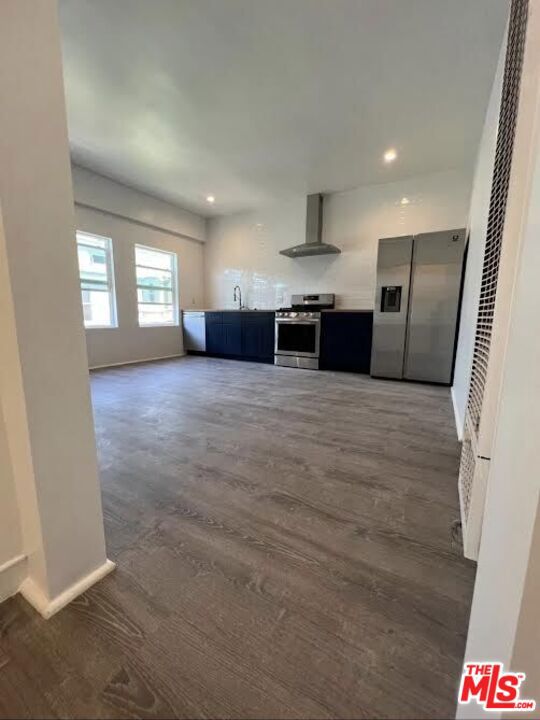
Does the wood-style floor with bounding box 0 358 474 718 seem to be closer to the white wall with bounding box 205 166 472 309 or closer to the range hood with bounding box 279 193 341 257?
the white wall with bounding box 205 166 472 309

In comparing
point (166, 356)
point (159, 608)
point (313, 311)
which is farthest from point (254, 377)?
point (159, 608)

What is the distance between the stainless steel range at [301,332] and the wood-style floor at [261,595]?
8.85ft

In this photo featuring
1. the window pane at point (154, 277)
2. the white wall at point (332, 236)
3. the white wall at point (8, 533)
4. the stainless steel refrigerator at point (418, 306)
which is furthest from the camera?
the window pane at point (154, 277)

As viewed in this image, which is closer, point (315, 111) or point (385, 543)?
point (385, 543)

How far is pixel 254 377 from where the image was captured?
4.13 metres

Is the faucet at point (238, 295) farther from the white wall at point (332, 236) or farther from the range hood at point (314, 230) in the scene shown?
the range hood at point (314, 230)

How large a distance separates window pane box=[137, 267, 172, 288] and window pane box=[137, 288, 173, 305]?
11cm

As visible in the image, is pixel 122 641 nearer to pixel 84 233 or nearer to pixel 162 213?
pixel 84 233

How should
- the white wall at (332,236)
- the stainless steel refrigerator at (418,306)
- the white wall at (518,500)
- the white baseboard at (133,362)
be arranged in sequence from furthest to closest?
the white baseboard at (133,362)
the white wall at (332,236)
the stainless steel refrigerator at (418,306)
the white wall at (518,500)

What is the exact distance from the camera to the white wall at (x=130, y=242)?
13.9ft

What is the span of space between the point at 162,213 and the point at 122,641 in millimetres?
5667

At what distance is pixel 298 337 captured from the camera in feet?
15.6

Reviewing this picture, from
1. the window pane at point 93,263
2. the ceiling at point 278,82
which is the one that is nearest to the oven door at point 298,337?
the ceiling at point 278,82

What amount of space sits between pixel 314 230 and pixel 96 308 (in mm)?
3626
